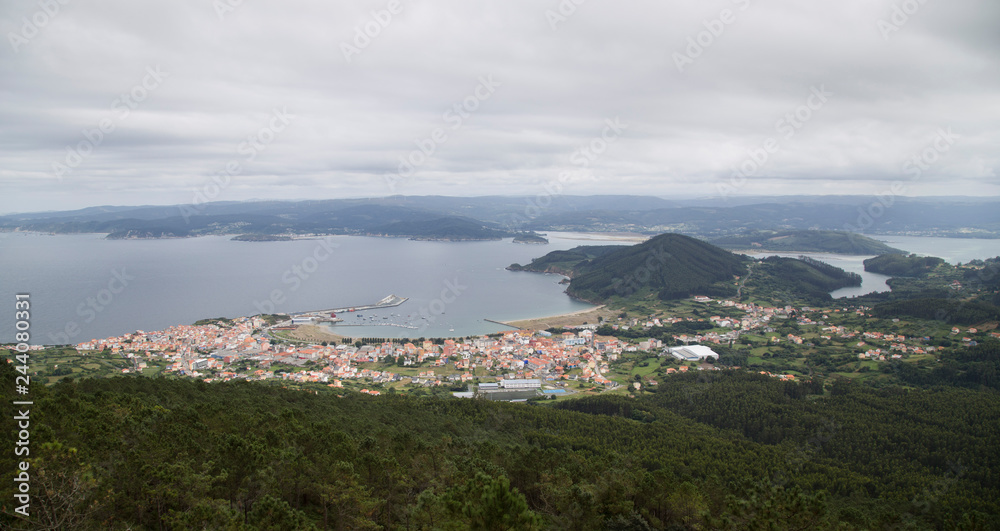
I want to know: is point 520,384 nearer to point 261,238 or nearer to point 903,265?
point 903,265

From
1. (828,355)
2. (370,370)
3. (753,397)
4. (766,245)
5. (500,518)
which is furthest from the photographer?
(766,245)

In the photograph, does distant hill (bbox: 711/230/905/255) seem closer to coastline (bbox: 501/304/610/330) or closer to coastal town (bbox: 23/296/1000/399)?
coastline (bbox: 501/304/610/330)

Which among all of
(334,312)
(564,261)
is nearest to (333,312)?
(334,312)

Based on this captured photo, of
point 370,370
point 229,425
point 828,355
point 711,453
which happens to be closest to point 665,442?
point 711,453

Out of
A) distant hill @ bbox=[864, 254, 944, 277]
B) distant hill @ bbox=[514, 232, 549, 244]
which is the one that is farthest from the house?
distant hill @ bbox=[514, 232, 549, 244]

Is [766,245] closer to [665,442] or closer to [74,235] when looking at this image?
[665,442]

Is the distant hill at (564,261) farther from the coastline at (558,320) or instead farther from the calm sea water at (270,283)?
the coastline at (558,320)
